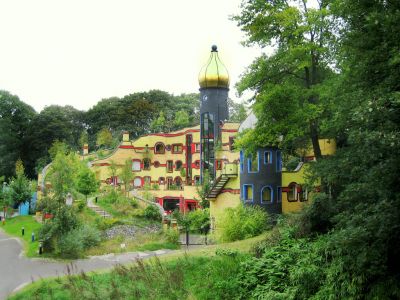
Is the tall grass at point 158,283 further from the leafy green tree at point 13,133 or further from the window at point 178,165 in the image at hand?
the leafy green tree at point 13,133

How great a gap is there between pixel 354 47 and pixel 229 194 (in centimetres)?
1467

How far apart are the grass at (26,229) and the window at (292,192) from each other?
13.2 metres

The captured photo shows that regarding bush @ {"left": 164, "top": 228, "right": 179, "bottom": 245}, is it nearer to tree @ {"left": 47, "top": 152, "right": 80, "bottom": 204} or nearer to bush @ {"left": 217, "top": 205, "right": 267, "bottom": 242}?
bush @ {"left": 217, "top": 205, "right": 267, "bottom": 242}

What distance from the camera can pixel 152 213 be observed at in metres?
29.7

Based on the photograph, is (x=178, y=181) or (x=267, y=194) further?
(x=178, y=181)

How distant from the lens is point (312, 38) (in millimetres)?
15688

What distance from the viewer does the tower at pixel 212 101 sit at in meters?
36.9

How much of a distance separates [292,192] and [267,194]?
169 cm

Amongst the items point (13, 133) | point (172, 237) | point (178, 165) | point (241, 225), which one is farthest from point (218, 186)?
point (13, 133)

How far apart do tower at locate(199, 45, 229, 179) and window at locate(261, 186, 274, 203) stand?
15.2 m

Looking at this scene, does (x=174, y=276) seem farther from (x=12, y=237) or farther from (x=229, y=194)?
(x=12, y=237)

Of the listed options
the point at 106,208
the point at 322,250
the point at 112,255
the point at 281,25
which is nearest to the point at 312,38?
the point at 281,25

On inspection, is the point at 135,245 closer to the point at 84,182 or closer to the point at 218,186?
the point at 218,186

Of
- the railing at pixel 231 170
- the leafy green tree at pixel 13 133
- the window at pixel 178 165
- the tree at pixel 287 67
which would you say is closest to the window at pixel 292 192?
the railing at pixel 231 170
